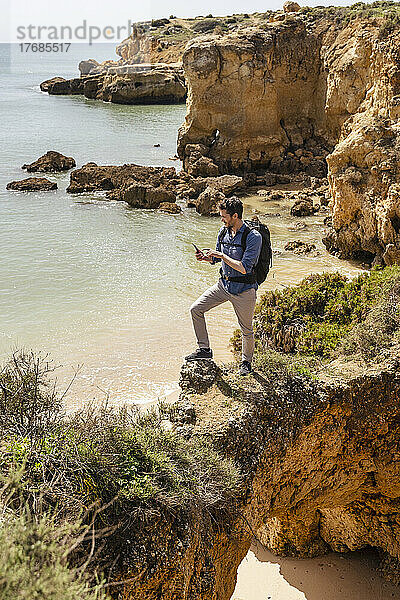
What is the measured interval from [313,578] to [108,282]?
378 inches

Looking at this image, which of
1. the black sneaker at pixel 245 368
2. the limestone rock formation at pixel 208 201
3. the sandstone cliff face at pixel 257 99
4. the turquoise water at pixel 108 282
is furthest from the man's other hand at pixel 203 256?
the sandstone cliff face at pixel 257 99

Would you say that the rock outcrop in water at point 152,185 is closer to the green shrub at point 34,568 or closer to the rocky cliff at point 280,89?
the rocky cliff at point 280,89

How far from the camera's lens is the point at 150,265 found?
16844 millimetres

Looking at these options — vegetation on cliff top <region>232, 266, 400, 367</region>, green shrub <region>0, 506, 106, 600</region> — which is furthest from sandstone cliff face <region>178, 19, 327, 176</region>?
green shrub <region>0, 506, 106, 600</region>

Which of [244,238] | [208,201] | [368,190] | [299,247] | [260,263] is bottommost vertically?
[299,247]

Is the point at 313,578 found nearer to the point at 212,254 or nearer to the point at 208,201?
the point at 212,254

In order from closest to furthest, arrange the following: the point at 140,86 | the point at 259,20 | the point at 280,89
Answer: the point at 280,89, the point at 259,20, the point at 140,86

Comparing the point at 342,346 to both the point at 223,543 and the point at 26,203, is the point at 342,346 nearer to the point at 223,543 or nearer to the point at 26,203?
the point at 223,543

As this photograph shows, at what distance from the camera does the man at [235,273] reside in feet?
18.6

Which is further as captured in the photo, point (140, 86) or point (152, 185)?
point (140, 86)

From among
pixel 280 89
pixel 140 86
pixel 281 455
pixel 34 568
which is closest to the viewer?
pixel 34 568

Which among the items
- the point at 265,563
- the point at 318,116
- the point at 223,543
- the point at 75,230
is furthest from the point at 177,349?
the point at 318,116

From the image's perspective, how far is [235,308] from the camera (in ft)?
19.8

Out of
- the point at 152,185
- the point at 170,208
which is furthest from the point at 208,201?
the point at 152,185
